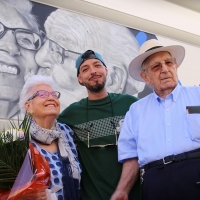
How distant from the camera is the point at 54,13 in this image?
11.0 ft

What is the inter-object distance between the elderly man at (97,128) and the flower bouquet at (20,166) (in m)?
0.60

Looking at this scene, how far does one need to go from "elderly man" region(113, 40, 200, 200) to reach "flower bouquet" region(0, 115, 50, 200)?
69 cm

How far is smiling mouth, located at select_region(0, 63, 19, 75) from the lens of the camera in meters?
2.95

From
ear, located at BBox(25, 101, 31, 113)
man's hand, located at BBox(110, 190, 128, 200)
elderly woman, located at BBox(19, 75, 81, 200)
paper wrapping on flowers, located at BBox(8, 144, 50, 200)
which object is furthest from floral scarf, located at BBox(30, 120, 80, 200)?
paper wrapping on flowers, located at BBox(8, 144, 50, 200)

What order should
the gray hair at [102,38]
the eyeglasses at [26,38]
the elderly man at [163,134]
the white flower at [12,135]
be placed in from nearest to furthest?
the white flower at [12,135]
the elderly man at [163,134]
the eyeglasses at [26,38]
the gray hair at [102,38]

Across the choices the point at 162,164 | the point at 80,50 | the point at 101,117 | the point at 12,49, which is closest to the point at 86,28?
the point at 80,50

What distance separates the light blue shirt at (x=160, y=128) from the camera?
189 cm

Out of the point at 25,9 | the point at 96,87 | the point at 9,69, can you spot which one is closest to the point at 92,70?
the point at 96,87

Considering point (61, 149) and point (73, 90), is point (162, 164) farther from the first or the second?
point (73, 90)

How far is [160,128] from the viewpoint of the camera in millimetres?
2006

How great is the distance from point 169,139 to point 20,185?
0.91 metres

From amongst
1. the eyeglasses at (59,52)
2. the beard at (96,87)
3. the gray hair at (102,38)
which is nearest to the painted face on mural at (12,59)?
the eyeglasses at (59,52)

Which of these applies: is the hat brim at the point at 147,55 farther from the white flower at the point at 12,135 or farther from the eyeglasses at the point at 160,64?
the white flower at the point at 12,135

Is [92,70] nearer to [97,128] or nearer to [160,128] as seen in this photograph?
[97,128]
